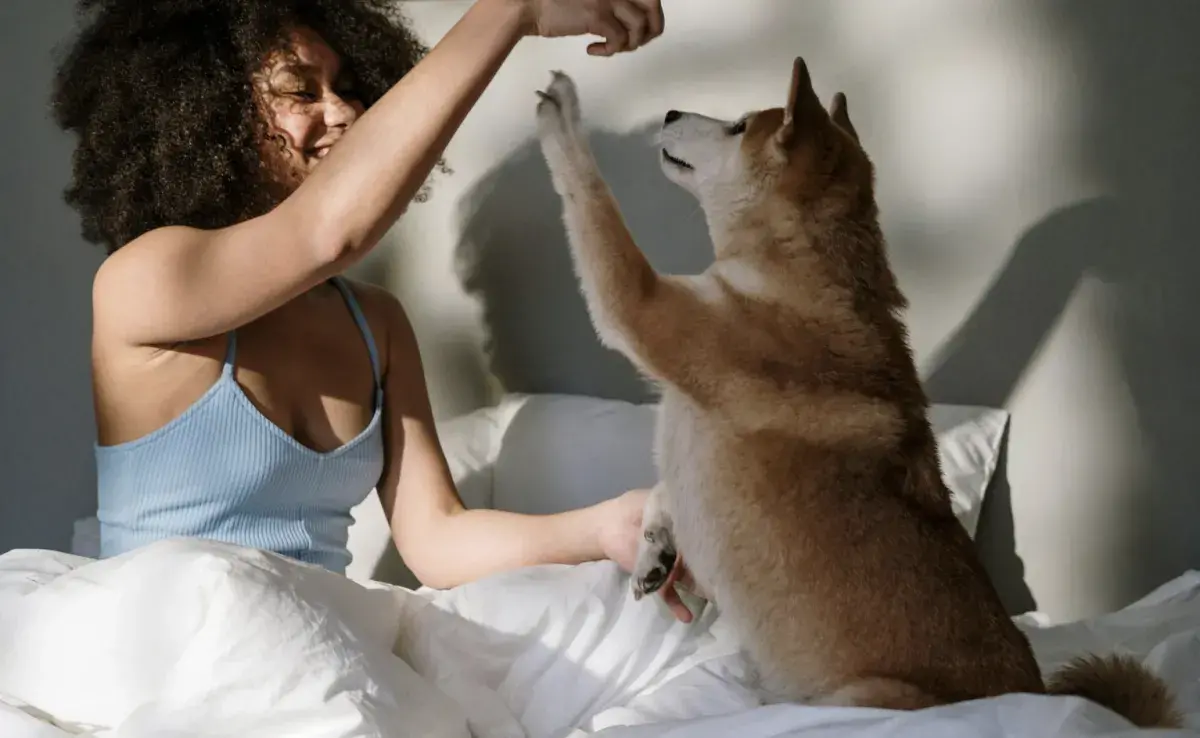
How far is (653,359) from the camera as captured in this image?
2.98 ft

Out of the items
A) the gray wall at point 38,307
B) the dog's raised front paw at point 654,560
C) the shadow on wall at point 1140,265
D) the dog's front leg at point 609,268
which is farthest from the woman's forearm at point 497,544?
the gray wall at point 38,307

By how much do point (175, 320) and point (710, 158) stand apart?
0.51 meters

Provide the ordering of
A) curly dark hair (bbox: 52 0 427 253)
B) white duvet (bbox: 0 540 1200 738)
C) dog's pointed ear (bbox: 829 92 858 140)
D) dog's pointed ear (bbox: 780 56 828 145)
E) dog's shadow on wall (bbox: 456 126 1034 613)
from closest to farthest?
white duvet (bbox: 0 540 1200 738), dog's pointed ear (bbox: 780 56 828 145), dog's pointed ear (bbox: 829 92 858 140), curly dark hair (bbox: 52 0 427 253), dog's shadow on wall (bbox: 456 126 1034 613)

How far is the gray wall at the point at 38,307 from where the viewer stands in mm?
1716

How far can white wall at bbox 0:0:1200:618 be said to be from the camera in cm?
127

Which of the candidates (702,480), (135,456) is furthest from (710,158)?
(135,456)

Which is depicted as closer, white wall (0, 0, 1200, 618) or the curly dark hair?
the curly dark hair

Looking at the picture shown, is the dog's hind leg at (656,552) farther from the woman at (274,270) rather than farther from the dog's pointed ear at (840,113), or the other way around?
the dog's pointed ear at (840,113)

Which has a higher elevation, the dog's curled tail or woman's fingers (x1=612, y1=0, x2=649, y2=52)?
woman's fingers (x1=612, y1=0, x2=649, y2=52)

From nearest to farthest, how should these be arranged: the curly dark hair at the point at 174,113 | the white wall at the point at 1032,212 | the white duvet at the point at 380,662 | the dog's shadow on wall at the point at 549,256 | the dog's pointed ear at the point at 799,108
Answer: the white duvet at the point at 380,662, the dog's pointed ear at the point at 799,108, the curly dark hair at the point at 174,113, the white wall at the point at 1032,212, the dog's shadow on wall at the point at 549,256

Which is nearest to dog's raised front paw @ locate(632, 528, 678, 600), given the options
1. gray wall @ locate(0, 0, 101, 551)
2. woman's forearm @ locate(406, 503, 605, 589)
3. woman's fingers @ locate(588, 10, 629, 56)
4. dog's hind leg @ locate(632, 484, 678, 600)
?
dog's hind leg @ locate(632, 484, 678, 600)

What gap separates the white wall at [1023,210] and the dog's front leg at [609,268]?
499 millimetres

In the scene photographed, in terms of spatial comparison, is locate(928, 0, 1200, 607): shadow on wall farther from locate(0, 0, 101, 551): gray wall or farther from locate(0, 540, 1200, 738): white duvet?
locate(0, 0, 101, 551): gray wall

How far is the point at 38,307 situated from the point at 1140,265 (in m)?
1.61
